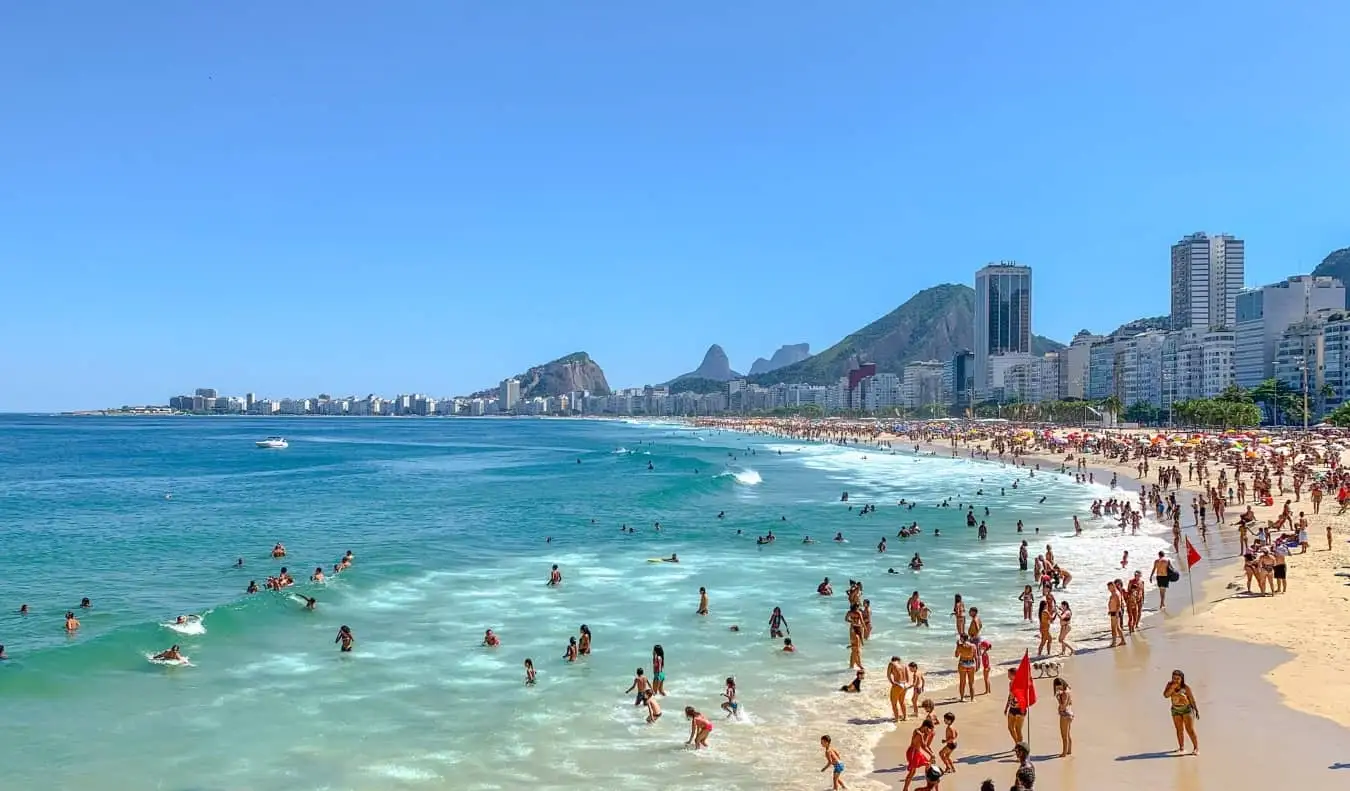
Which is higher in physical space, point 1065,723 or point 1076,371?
point 1076,371

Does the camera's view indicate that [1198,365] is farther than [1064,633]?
Yes

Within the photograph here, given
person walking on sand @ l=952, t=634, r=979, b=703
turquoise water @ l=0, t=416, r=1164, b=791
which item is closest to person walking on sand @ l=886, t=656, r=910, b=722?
turquoise water @ l=0, t=416, r=1164, b=791

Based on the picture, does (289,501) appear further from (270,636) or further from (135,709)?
(135,709)

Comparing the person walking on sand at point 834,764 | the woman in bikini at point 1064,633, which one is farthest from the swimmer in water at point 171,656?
the woman in bikini at point 1064,633

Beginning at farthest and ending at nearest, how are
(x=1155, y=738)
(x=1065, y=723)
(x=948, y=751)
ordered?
(x=1155, y=738) → (x=1065, y=723) → (x=948, y=751)

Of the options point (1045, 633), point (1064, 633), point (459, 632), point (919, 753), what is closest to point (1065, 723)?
point (919, 753)

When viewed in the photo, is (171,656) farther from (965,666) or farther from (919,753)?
(965,666)

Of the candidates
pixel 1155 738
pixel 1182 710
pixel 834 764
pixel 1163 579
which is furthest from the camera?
pixel 1163 579

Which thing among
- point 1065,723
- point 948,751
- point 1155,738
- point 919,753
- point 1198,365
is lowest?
point 1155,738

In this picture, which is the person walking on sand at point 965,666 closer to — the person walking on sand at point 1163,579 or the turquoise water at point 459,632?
the turquoise water at point 459,632
